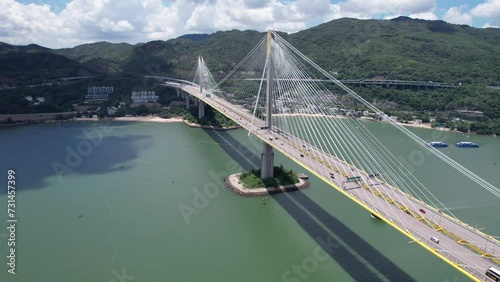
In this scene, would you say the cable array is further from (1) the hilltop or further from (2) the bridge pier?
(1) the hilltop

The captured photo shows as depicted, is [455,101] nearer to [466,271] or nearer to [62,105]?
[466,271]

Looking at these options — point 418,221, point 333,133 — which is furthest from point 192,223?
point 333,133

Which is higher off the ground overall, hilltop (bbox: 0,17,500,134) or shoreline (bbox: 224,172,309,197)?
hilltop (bbox: 0,17,500,134)

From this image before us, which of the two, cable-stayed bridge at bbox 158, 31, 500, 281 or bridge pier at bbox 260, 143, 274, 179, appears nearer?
cable-stayed bridge at bbox 158, 31, 500, 281

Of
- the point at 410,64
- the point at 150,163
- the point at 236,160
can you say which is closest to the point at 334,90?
the point at 410,64

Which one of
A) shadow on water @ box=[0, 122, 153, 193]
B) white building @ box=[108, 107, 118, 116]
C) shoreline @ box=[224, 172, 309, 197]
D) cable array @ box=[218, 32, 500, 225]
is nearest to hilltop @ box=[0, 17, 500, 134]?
cable array @ box=[218, 32, 500, 225]

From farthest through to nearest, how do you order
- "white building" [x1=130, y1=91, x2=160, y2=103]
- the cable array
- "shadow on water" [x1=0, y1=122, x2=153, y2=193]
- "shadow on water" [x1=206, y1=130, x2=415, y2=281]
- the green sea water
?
"white building" [x1=130, y1=91, x2=160, y2=103] → "shadow on water" [x1=0, y1=122, x2=153, y2=193] → the cable array → the green sea water → "shadow on water" [x1=206, y1=130, x2=415, y2=281]
